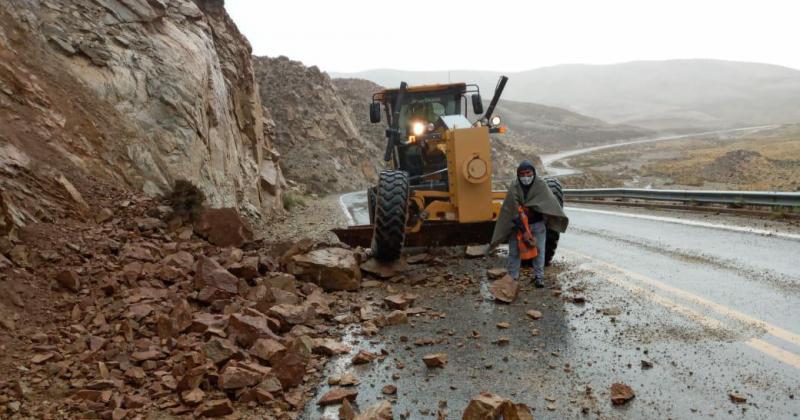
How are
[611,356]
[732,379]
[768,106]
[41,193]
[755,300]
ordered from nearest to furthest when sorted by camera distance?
[732,379] < [611,356] < [755,300] < [41,193] < [768,106]

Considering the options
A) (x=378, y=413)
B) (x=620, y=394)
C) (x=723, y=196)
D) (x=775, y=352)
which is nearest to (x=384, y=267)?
(x=378, y=413)

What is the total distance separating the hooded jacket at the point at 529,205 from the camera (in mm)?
6867

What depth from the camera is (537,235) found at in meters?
6.98

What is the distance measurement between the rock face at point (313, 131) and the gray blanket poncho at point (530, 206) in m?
26.9

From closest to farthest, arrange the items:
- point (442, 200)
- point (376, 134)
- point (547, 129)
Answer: point (442, 200), point (376, 134), point (547, 129)

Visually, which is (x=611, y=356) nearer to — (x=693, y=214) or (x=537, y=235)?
(x=537, y=235)

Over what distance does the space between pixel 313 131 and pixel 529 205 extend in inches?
1310

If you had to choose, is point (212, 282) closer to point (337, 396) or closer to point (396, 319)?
point (396, 319)

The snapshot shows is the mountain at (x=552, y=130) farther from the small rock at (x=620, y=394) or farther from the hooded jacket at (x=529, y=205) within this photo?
the small rock at (x=620, y=394)

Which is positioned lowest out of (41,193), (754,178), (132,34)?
(754,178)

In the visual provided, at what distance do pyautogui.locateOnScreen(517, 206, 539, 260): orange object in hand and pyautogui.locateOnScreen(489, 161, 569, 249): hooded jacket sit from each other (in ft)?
0.37

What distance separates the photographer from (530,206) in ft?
22.6

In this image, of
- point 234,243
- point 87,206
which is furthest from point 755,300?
point 87,206

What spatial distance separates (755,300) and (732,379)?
2.11 m
